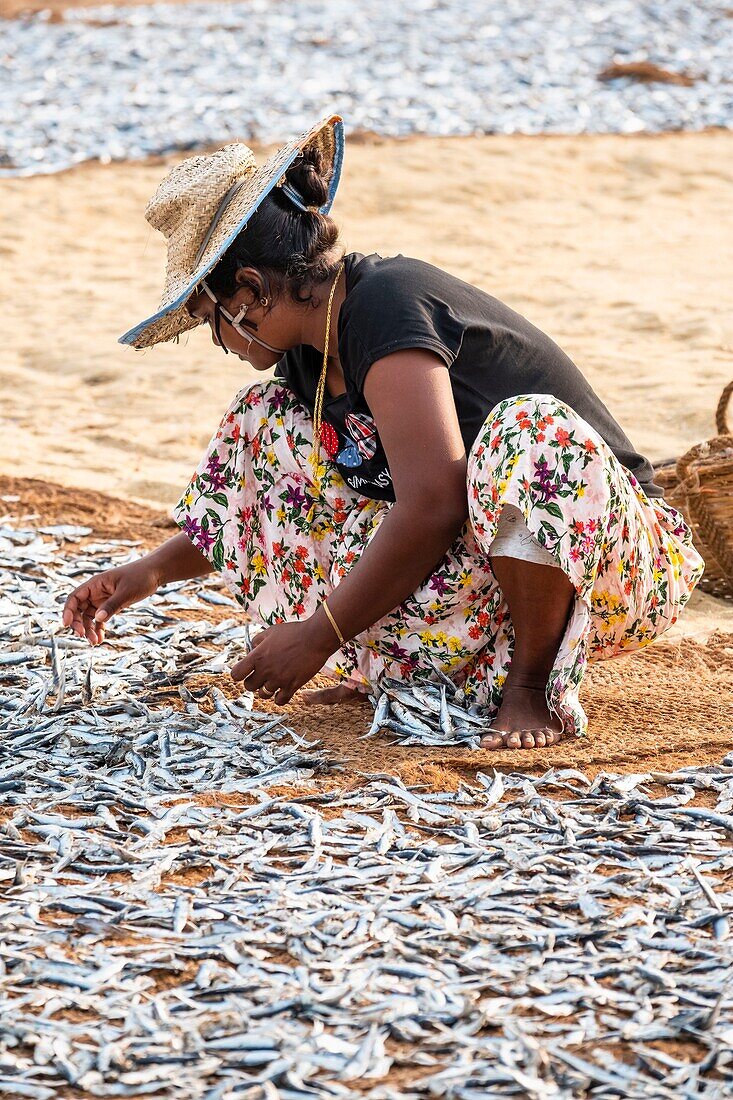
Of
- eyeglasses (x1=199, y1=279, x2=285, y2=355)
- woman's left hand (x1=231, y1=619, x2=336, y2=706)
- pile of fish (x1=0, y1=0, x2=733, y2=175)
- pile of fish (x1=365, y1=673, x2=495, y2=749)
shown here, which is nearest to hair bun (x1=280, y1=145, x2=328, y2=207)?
eyeglasses (x1=199, y1=279, x2=285, y2=355)

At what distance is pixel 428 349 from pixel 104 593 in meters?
0.94

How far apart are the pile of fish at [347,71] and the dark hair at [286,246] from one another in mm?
7795

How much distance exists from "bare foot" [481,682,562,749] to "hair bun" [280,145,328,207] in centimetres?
102

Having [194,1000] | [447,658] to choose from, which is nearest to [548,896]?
[194,1000]

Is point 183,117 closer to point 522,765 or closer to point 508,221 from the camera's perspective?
point 508,221

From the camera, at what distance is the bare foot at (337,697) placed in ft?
9.62

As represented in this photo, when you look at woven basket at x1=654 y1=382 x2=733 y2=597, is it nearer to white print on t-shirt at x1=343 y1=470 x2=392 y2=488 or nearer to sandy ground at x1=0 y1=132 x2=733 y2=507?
sandy ground at x1=0 y1=132 x2=733 y2=507

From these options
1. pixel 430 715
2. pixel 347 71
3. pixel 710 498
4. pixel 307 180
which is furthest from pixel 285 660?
pixel 347 71

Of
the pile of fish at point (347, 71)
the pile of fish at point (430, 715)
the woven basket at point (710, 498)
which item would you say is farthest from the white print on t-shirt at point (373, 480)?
the pile of fish at point (347, 71)

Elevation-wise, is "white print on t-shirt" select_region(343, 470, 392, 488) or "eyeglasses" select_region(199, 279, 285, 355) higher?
"eyeglasses" select_region(199, 279, 285, 355)

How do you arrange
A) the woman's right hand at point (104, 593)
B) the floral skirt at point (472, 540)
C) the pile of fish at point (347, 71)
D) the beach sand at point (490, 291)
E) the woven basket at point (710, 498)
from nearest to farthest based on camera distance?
the floral skirt at point (472, 540) → the woman's right hand at point (104, 593) → the beach sand at point (490, 291) → the woven basket at point (710, 498) → the pile of fish at point (347, 71)

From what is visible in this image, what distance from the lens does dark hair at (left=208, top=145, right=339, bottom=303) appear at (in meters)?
2.50

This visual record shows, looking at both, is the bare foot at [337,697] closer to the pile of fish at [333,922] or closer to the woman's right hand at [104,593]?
the pile of fish at [333,922]

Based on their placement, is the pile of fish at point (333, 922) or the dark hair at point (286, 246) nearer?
the pile of fish at point (333, 922)
